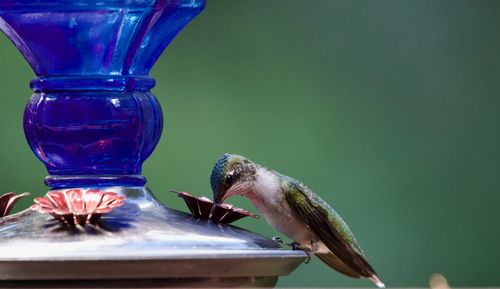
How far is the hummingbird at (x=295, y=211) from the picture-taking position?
7.05 feet

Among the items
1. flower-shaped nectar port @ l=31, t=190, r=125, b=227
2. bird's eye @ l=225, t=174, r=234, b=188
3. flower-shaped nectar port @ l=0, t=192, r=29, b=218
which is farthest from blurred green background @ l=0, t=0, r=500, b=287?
flower-shaped nectar port @ l=31, t=190, r=125, b=227

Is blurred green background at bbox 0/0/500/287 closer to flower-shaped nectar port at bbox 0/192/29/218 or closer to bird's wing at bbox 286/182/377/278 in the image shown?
bird's wing at bbox 286/182/377/278

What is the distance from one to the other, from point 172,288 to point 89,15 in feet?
1.52

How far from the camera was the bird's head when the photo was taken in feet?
7.05

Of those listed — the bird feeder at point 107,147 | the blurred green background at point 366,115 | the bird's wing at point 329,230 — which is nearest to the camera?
the bird feeder at point 107,147

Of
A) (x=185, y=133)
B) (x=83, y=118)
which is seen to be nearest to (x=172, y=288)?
(x=83, y=118)

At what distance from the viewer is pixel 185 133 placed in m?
5.55

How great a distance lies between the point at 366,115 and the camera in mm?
5633

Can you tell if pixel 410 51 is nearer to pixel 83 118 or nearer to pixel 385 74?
pixel 385 74

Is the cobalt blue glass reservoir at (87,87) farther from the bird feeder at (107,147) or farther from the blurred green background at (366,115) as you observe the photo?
the blurred green background at (366,115)

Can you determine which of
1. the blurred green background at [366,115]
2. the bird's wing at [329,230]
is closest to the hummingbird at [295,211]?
the bird's wing at [329,230]

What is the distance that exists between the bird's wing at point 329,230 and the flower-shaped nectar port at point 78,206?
1.93 feet

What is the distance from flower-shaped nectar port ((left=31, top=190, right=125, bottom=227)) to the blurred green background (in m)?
3.79

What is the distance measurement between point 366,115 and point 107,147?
12.7ft
